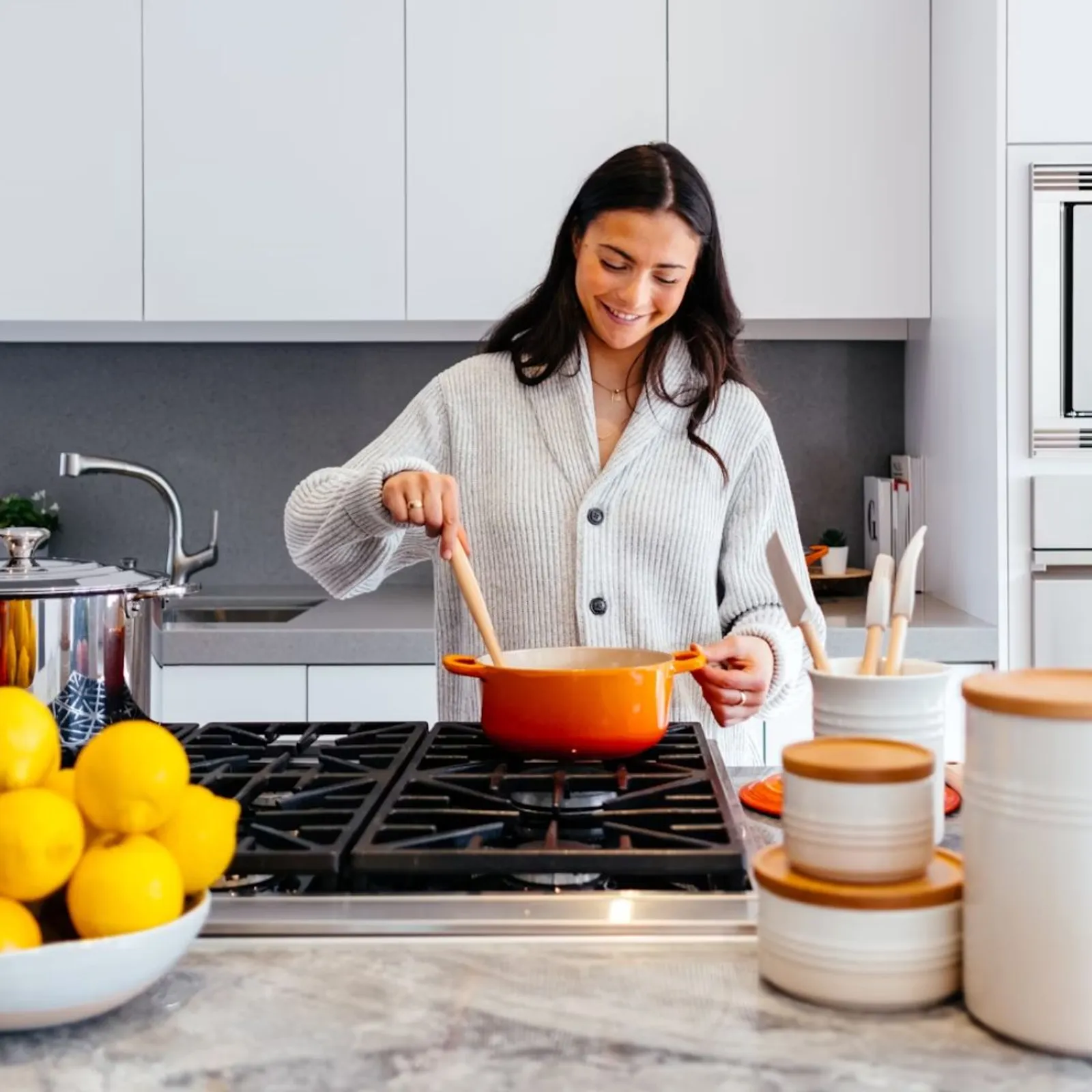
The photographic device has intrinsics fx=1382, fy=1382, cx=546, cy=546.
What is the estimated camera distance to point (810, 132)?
258cm

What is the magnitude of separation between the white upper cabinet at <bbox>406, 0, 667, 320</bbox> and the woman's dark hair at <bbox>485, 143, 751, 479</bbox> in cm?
86

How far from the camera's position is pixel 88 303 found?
2.62 meters

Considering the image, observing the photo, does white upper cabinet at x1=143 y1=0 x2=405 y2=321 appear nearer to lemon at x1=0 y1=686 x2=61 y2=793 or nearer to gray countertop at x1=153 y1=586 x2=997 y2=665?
gray countertop at x1=153 y1=586 x2=997 y2=665

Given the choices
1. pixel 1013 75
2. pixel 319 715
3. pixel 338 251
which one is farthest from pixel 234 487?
pixel 1013 75

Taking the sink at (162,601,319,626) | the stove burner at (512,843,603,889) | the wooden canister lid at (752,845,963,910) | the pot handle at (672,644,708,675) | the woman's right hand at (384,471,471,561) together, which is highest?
the woman's right hand at (384,471,471,561)

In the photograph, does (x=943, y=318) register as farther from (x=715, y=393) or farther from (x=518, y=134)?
(x=715, y=393)

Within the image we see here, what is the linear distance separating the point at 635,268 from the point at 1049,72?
3.55 ft

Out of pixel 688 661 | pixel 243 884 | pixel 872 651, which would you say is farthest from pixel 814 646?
pixel 243 884

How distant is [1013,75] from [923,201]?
1.15 feet

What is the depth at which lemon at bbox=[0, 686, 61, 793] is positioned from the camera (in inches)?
29.9

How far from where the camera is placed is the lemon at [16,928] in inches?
27.3

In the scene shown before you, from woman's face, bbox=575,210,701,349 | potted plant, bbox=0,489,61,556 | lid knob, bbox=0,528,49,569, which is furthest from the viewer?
potted plant, bbox=0,489,61,556

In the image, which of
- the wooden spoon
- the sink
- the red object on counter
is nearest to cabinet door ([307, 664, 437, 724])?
the sink

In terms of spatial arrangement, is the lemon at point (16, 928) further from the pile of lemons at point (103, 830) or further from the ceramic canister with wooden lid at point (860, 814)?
the ceramic canister with wooden lid at point (860, 814)
